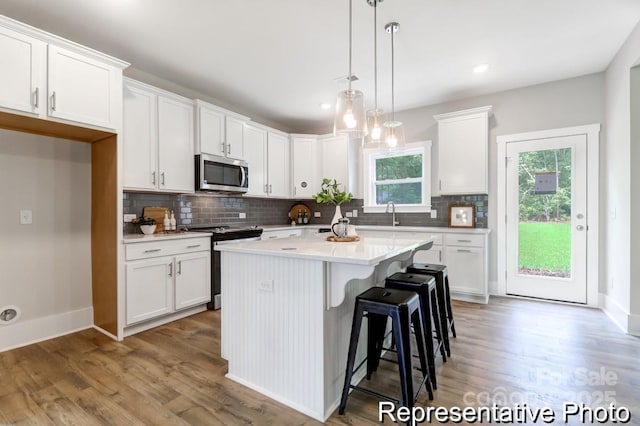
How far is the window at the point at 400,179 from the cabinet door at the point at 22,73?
369 cm

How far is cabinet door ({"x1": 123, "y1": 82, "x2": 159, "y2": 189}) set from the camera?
9.90 ft

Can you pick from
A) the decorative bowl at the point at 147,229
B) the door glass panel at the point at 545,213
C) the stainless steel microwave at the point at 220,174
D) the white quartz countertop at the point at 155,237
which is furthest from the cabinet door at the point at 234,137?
the door glass panel at the point at 545,213

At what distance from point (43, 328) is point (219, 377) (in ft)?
6.14

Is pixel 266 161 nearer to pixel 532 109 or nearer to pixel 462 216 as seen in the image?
pixel 462 216

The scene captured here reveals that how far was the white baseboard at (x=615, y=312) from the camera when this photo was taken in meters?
2.84

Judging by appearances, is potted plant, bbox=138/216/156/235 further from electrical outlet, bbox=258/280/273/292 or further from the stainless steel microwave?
electrical outlet, bbox=258/280/273/292

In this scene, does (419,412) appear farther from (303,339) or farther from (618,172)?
(618,172)

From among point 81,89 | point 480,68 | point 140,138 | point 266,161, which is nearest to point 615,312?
point 480,68

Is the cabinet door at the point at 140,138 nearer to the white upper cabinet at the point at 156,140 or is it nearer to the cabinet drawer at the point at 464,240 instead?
the white upper cabinet at the point at 156,140

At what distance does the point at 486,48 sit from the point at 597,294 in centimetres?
297

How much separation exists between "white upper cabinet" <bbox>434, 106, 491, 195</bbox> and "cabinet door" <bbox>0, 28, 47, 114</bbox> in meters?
4.06

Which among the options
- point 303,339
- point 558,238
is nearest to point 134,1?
point 303,339

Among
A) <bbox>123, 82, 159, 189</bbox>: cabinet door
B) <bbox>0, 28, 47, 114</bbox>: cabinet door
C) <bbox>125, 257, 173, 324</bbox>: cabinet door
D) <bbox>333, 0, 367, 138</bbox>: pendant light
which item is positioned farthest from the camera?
<bbox>123, 82, 159, 189</bbox>: cabinet door

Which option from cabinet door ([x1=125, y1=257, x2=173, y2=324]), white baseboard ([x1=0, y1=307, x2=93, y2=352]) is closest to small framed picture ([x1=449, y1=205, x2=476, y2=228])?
cabinet door ([x1=125, y1=257, x2=173, y2=324])
